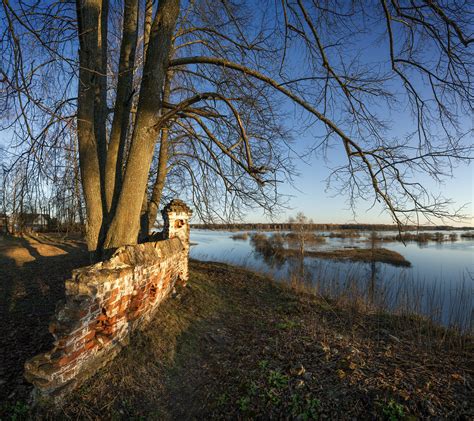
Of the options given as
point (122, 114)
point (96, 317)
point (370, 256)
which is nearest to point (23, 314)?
point (96, 317)

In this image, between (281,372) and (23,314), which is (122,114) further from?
(281,372)

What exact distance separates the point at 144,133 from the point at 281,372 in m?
3.98

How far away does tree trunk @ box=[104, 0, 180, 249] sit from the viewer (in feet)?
14.0

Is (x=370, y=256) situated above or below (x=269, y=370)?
below

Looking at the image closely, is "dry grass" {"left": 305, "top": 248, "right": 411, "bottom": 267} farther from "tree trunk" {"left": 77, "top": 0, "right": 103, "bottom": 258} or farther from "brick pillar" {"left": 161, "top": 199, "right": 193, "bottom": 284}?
"tree trunk" {"left": 77, "top": 0, "right": 103, "bottom": 258}

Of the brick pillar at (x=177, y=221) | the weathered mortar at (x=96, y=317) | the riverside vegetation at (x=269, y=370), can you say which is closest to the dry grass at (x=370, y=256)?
the riverside vegetation at (x=269, y=370)

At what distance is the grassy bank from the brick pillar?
5.49 ft

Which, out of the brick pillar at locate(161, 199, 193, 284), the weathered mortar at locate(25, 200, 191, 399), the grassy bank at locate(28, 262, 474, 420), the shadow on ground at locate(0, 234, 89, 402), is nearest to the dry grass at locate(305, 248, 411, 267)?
the grassy bank at locate(28, 262, 474, 420)

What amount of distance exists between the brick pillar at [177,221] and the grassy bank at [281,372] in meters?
1.67

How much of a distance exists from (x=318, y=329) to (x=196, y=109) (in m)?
4.30

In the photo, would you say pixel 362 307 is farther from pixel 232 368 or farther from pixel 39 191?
pixel 39 191

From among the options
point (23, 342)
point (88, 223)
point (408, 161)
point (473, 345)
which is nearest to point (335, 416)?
point (473, 345)

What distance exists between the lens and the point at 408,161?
418 cm

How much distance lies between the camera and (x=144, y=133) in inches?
170
